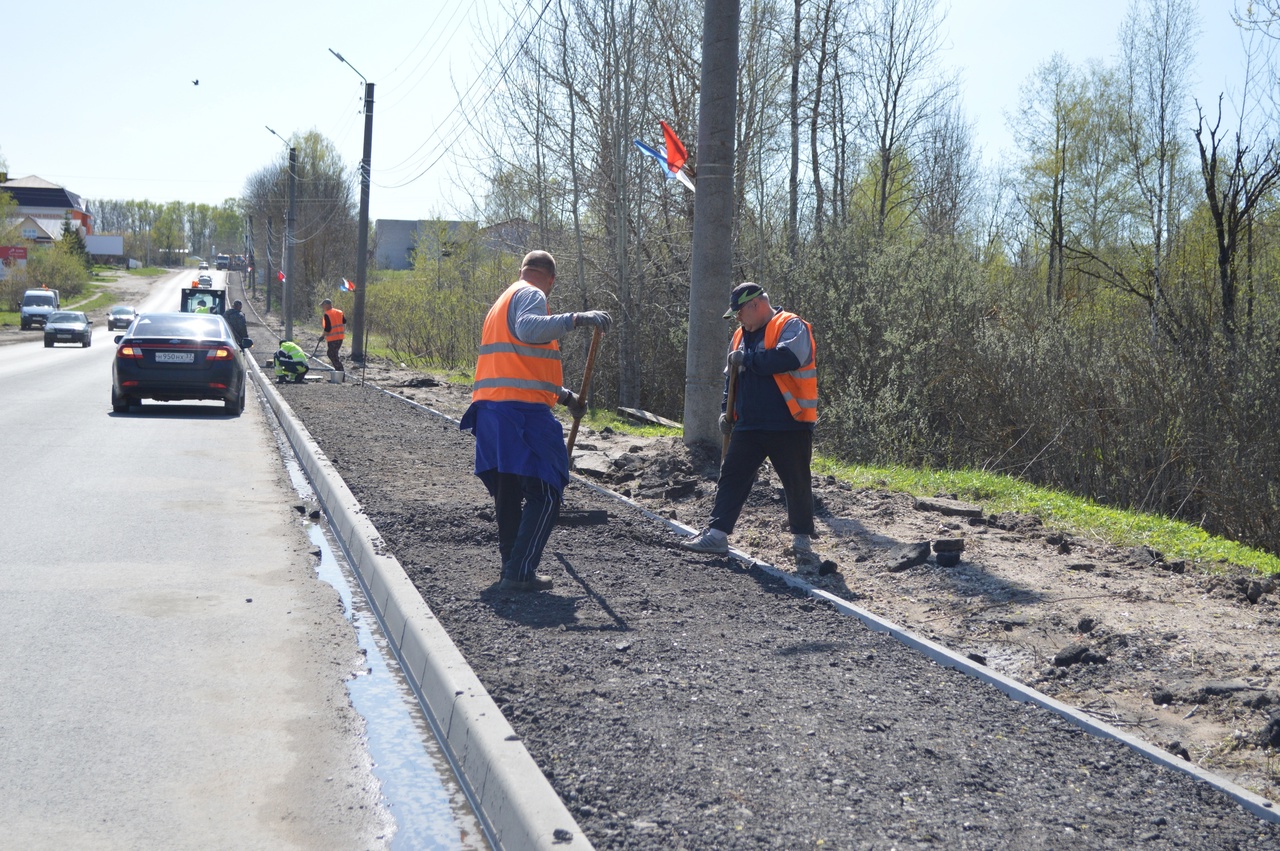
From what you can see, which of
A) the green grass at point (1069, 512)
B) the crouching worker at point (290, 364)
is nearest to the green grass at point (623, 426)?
the green grass at point (1069, 512)

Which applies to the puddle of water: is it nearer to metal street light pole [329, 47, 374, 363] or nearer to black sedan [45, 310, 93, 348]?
metal street light pole [329, 47, 374, 363]

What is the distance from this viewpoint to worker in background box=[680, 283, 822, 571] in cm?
746

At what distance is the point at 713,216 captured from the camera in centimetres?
1081

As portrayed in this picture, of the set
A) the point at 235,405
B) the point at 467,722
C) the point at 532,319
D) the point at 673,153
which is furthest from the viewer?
the point at 235,405

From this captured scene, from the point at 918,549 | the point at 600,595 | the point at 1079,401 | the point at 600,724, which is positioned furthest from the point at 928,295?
the point at 600,724

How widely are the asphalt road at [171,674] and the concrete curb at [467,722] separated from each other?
29cm

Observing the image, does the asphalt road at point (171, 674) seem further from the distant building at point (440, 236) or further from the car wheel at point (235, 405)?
the distant building at point (440, 236)

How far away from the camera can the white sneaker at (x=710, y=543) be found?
25.8 ft

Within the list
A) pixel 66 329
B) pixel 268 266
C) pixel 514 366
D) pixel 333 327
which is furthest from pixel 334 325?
pixel 268 266

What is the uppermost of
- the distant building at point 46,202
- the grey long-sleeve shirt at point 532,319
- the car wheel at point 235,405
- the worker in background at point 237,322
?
the distant building at point 46,202

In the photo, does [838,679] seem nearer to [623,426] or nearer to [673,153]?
[673,153]

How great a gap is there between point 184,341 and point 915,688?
1525cm

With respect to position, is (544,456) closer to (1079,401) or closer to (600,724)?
(600,724)

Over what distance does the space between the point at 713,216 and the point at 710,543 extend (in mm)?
4032
